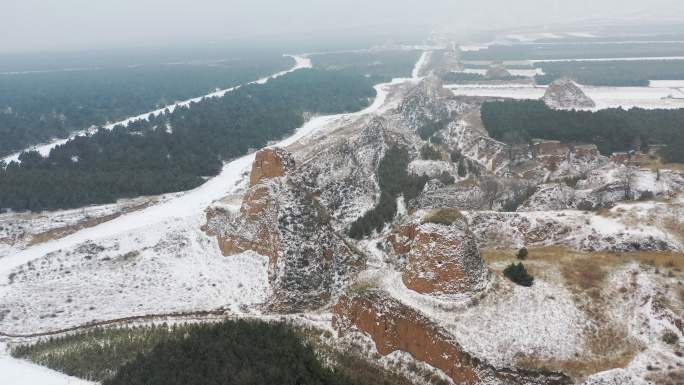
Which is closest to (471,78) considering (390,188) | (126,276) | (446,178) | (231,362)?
(446,178)

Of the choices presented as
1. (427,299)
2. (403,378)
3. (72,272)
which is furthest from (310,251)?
(72,272)

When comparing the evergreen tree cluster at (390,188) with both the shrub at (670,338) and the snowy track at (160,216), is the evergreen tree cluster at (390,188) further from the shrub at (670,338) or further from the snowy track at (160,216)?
the shrub at (670,338)

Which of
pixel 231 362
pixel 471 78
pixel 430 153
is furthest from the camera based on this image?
pixel 471 78

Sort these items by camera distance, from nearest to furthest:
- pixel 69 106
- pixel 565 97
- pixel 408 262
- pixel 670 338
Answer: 1. pixel 670 338
2. pixel 408 262
3. pixel 565 97
4. pixel 69 106

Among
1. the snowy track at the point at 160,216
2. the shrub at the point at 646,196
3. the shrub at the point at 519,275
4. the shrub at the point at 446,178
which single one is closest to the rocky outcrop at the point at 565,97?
the shrub at the point at 446,178

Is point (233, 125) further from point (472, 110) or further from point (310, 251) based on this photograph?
point (310, 251)

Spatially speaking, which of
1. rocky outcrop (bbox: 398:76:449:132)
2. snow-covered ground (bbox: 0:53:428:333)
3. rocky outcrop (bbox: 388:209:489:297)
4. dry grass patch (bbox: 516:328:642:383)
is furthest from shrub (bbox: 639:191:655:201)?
rocky outcrop (bbox: 398:76:449:132)

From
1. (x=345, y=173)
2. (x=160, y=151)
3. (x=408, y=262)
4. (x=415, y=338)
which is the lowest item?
(x=415, y=338)

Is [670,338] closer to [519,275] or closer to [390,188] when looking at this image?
[519,275]
